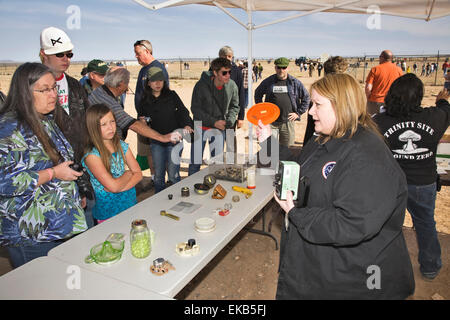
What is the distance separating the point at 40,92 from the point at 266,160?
1970mm

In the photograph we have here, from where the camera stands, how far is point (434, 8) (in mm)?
4555

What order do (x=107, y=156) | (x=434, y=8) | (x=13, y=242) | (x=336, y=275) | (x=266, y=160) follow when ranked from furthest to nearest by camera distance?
1. (x=434, y=8)
2. (x=266, y=160)
3. (x=107, y=156)
4. (x=13, y=242)
5. (x=336, y=275)

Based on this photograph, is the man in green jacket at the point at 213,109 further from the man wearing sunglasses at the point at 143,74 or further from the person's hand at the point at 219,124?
the man wearing sunglasses at the point at 143,74

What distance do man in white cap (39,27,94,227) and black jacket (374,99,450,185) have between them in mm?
2380

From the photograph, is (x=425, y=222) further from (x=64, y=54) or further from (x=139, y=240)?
(x=64, y=54)

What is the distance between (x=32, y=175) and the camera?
1584mm

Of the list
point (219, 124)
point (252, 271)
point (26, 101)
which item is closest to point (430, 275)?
point (252, 271)

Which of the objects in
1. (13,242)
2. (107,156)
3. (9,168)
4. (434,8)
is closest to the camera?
(9,168)

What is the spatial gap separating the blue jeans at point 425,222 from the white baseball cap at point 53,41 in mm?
3235

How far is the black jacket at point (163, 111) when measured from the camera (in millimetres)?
3568

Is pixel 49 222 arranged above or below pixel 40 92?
below

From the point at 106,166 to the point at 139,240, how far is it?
3.25 ft
